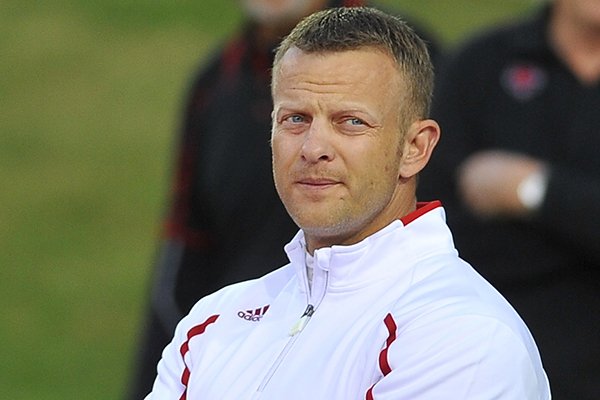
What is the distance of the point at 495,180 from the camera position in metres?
4.59

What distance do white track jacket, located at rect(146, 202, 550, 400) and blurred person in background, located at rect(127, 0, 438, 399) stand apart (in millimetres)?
1587

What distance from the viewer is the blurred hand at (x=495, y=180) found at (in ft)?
14.9

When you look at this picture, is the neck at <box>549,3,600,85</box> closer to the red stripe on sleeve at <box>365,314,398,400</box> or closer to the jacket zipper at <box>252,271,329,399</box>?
the jacket zipper at <box>252,271,329,399</box>

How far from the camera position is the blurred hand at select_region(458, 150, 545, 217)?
4.54 meters

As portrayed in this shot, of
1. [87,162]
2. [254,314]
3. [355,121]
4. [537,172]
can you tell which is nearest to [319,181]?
[355,121]

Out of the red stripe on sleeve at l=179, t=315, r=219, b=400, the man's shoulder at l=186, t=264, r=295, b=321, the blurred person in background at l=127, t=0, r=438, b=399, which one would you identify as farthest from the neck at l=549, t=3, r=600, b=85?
the red stripe on sleeve at l=179, t=315, r=219, b=400

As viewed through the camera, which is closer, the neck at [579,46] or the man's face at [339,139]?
the man's face at [339,139]

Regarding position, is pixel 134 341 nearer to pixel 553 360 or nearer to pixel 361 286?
pixel 553 360

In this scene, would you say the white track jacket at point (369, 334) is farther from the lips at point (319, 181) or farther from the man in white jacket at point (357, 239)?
the lips at point (319, 181)

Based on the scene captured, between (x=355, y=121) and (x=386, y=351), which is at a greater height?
(x=355, y=121)

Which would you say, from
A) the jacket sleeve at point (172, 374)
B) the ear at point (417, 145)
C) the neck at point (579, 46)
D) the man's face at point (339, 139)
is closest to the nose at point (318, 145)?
the man's face at point (339, 139)

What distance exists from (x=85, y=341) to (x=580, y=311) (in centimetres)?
477

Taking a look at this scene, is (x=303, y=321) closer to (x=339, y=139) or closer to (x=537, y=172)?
(x=339, y=139)

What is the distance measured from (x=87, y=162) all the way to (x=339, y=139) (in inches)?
307
